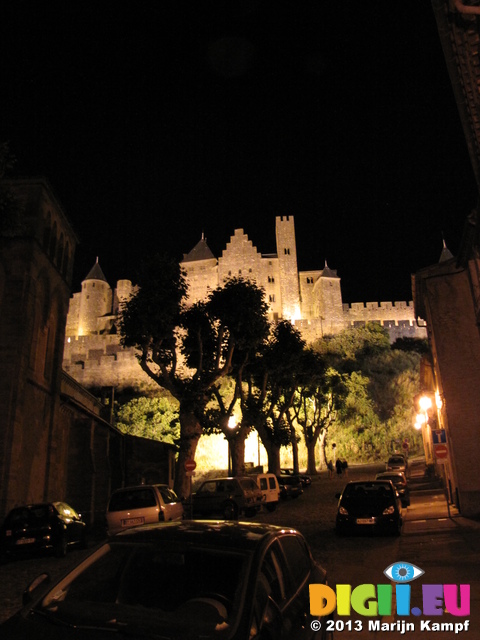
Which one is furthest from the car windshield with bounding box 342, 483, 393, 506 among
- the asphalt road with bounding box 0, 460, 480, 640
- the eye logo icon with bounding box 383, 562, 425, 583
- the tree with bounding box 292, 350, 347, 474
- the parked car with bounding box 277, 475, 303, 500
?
the tree with bounding box 292, 350, 347, 474

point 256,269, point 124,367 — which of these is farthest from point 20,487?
point 256,269

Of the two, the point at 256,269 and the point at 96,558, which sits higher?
the point at 256,269

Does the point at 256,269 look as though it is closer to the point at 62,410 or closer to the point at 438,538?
the point at 62,410

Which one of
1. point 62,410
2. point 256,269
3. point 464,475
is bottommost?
point 464,475

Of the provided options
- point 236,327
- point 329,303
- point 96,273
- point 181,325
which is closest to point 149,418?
point 181,325

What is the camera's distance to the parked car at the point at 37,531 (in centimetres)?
1186

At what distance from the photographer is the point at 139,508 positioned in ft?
45.8

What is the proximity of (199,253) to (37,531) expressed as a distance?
92.4 meters

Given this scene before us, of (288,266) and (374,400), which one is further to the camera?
(288,266)

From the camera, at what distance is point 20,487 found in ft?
54.8

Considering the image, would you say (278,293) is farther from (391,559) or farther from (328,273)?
(391,559)

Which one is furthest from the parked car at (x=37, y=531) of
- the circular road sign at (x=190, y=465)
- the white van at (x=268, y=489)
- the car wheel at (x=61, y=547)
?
the white van at (x=268, y=489)

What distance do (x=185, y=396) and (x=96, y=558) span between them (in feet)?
59.5

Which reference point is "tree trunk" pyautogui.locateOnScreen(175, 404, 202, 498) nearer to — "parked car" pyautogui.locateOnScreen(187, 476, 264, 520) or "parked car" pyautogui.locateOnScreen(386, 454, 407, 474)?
"parked car" pyautogui.locateOnScreen(187, 476, 264, 520)
